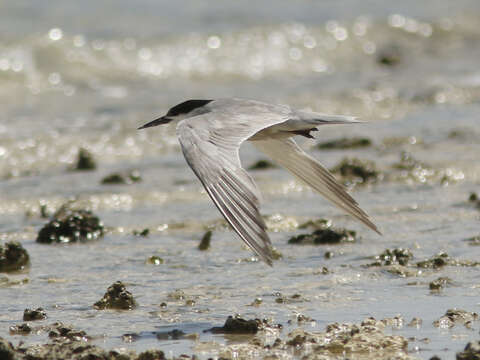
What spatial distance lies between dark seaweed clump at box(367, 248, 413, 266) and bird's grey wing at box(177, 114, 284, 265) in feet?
3.10

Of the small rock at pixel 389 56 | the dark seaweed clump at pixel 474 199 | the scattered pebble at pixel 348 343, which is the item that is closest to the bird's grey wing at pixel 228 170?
the scattered pebble at pixel 348 343

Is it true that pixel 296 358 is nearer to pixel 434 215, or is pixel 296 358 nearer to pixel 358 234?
pixel 358 234

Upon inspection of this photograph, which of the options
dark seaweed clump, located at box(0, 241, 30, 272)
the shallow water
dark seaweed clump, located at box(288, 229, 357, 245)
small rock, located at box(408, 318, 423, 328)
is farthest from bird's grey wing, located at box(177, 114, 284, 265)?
dark seaweed clump, located at box(0, 241, 30, 272)

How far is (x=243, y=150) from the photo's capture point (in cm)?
875

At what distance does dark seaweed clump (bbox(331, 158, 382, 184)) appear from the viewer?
23.7 feet

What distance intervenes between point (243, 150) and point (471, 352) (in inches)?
213

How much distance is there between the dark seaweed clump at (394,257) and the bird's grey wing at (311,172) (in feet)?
0.81

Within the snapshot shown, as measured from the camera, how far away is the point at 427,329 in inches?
157

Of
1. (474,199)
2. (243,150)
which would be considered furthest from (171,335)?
(243,150)

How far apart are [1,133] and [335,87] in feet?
15.0

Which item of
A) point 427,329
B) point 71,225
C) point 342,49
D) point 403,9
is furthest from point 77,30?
point 427,329

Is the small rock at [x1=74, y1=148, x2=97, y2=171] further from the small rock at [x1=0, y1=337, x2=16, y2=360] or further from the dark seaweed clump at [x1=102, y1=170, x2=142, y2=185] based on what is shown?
the small rock at [x1=0, y1=337, x2=16, y2=360]

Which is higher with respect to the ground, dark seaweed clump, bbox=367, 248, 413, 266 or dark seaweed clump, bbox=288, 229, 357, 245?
dark seaweed clump, bbox=288, 229, 357, 245

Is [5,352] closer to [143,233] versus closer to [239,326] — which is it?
[239,326]
